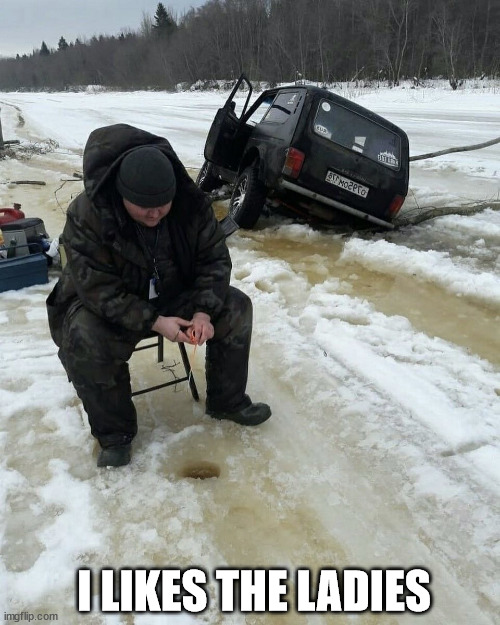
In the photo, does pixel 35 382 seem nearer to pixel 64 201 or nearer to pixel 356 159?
pixel 356 159

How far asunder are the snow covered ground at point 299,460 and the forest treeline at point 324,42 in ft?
96.8

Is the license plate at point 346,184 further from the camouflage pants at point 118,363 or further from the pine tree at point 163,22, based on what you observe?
the pine tree at point 163,22

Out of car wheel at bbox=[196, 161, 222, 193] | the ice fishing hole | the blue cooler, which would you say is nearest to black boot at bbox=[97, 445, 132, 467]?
the ice fishing hole

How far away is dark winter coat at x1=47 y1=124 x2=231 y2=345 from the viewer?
7.65 feet

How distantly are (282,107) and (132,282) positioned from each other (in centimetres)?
450

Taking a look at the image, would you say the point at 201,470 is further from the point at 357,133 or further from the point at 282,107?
the point at 282,107

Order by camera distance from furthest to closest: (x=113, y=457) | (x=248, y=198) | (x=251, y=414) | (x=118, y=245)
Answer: (x=248, y=198) → (x=251, y=414) → (x=113, y=457) → (x=118, y=245)

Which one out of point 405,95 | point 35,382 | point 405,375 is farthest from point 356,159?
point 405,95

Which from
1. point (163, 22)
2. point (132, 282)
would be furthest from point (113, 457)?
point (163, 22)

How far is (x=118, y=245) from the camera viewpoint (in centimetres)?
239

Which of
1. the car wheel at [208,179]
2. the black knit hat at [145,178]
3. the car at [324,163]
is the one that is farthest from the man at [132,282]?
the car wheel at [208,179]

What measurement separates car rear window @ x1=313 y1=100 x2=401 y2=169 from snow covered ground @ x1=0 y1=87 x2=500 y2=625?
1.79 meters

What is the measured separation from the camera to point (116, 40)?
93.0m

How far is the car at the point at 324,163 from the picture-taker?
558cm
